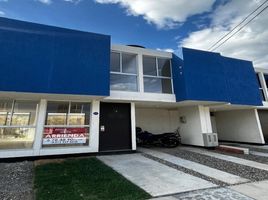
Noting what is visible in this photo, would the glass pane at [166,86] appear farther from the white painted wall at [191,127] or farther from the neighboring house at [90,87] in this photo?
the white painted wall at [191,127]

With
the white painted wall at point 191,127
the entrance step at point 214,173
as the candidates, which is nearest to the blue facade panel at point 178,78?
the white painted wall at point 191,127

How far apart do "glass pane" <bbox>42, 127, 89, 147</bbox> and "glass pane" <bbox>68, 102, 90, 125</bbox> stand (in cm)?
34

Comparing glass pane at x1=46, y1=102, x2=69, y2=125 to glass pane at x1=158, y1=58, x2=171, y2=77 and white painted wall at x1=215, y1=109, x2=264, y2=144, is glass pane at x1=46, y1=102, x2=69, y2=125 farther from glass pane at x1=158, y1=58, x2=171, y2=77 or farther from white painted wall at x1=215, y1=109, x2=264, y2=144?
white painted wall at x1=215, y1=109, x2=264, y2=144

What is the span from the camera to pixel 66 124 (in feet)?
26.5

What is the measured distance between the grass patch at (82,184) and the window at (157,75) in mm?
5265

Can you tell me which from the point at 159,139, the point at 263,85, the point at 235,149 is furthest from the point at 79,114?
the point at 263,85

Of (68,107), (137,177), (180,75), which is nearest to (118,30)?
(180,75)

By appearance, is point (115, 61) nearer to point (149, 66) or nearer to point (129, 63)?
point (129, 63)

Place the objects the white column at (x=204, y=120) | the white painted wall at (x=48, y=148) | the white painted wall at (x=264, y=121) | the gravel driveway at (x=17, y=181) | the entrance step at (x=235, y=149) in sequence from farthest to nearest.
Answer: the white painted wall at (x=264, y=121) → the white column at (x=204, y=120) → the entrance step at (x=235, y=149) → the white painted wall at (x=48, y=148) → the gravel driveway at (x=17, y=181)

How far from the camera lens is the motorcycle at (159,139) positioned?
11.2 meters

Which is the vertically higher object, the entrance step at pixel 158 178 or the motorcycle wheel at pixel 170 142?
the motorcycle wheel at pixel 170 142

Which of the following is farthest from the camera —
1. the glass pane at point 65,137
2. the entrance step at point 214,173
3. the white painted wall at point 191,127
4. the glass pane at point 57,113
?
the white painted wall at point 191,127

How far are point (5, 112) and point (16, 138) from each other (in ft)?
4.02

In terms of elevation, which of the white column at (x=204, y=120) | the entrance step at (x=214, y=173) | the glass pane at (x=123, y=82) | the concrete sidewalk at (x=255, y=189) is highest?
the glass pane at (x=123, y=82)
